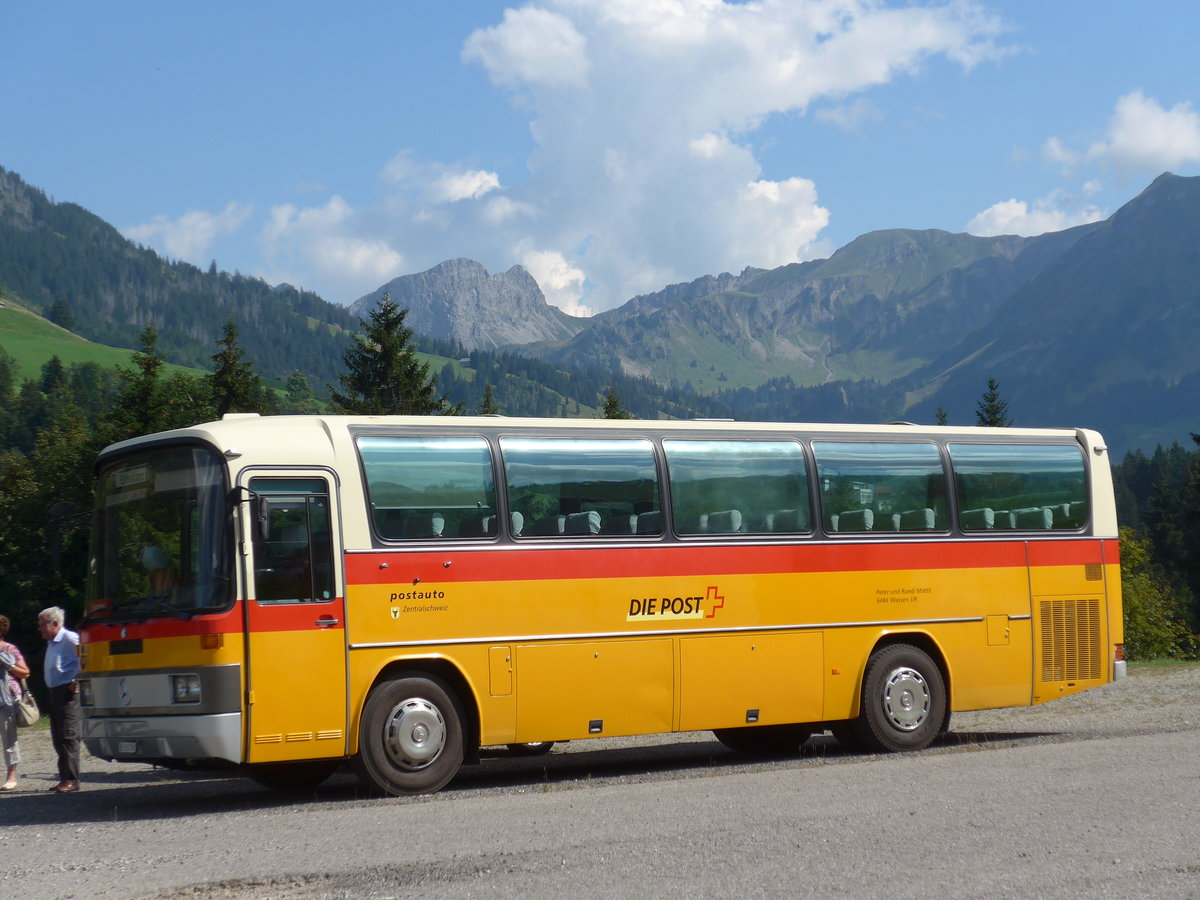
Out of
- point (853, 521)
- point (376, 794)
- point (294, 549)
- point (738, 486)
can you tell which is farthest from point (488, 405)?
point (294, 549)

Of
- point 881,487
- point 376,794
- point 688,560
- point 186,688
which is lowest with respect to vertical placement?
point 376,794

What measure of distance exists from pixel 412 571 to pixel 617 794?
106 inches

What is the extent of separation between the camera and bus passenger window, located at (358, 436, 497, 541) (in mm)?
12430

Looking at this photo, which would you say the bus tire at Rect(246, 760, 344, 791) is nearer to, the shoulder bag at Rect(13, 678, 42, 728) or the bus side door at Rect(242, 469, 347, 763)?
the bus side door at Rect(242, 469, 347, 763)

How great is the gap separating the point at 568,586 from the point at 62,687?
5002 mm

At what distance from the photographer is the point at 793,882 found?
25.4 ft

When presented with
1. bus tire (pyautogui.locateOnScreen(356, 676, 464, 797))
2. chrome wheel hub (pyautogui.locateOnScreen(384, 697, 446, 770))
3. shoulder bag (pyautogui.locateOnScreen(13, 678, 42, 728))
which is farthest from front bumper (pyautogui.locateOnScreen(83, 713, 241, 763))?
shoulder bag (pyautogui.locateOnScreen(13, 678, 42, 728))

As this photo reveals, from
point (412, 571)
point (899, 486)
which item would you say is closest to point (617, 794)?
point (412, 571)

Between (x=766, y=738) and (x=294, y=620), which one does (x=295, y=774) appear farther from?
(x=766, y=738)

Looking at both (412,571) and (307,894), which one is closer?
(307,894)

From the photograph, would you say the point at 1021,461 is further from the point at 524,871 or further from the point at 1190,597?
the point at 1190,597

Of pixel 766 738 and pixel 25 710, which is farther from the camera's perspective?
pixel 766 738

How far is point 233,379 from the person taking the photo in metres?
69.1

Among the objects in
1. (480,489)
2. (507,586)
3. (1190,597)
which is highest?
(480,489)
